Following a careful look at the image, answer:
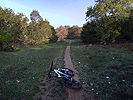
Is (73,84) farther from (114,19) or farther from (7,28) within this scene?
(114,19)

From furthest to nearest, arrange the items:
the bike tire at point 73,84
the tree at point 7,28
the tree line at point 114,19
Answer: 1. the tree line at point 114,19
2. the tree at point 7,28
3. the bike tire at point 73,84

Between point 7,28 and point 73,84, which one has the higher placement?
point 7,28

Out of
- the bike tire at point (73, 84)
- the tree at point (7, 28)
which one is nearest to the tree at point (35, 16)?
the tree at point (7, 28)

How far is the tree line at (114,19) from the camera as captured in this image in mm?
26750

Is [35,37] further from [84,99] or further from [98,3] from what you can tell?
[84,99]

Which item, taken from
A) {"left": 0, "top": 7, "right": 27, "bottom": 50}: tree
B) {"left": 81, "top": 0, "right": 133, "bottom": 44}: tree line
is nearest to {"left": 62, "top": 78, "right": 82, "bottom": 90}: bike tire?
{"left": 0, "top": 7, "right": 27, "bottom": 50}: tree

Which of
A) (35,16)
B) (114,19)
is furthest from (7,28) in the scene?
(114,19)

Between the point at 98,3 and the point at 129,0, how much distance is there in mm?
9045

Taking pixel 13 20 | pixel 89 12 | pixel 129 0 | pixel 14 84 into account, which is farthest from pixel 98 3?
pixel 14 84

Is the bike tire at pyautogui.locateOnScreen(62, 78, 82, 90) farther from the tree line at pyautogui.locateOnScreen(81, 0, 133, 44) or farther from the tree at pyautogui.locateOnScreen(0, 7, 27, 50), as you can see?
the tree line at pyautogui.locateOnScreen(81, 0, 133, 44)

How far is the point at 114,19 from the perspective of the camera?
27.9m

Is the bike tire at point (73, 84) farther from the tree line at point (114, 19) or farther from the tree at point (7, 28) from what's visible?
the tree line at point (114, 19)

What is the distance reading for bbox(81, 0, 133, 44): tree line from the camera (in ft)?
87.8

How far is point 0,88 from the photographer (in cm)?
606
